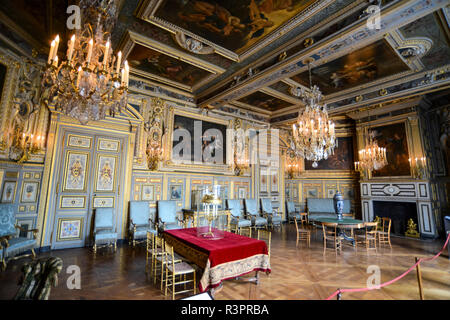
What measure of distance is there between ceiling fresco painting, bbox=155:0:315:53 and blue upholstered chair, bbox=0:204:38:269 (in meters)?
4.90

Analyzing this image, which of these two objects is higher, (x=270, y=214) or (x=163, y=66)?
(x=163, y=66)

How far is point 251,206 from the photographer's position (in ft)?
29.0

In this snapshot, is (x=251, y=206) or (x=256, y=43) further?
(x=251, y=206)

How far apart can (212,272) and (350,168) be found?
31.8 ft

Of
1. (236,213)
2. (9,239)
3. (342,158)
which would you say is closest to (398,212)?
(342,158)

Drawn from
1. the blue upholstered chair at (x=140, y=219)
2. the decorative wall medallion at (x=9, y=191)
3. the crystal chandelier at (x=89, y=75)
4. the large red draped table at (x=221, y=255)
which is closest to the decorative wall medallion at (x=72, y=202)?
the decorative wall medallion at (x=9, y=191)

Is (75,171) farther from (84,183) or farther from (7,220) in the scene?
(7,220)

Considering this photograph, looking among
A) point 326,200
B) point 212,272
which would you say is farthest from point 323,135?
point 326,200

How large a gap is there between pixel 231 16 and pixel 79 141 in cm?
498

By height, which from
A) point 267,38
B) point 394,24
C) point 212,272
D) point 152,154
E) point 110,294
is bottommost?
point 110,294

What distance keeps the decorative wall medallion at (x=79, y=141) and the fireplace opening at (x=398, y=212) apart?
10801 millimetres

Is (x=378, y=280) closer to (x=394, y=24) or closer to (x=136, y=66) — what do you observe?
(x=394, y=24)
